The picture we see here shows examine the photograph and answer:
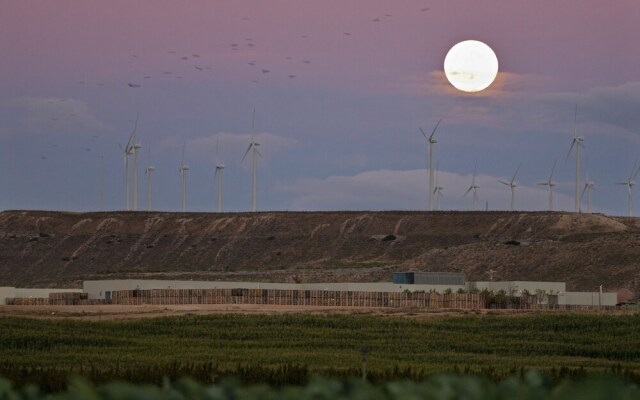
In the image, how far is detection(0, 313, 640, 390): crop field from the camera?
155ft

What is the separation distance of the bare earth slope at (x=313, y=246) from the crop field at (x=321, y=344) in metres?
56.0

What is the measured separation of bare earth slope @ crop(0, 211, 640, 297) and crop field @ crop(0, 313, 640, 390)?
5597 cm

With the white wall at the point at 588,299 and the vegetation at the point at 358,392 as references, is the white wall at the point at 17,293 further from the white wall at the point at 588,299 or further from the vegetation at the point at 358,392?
the vegetation at the point at 358,392

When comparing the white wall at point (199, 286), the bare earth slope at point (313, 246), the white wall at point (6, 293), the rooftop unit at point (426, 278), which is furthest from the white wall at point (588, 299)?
the white wall at point (6, 293)

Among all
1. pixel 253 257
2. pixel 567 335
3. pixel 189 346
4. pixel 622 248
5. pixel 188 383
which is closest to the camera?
pixel 188 383

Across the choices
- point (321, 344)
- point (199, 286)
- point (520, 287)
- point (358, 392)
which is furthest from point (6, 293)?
point (358, 392)

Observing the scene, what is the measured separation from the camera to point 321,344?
6412 centimetres

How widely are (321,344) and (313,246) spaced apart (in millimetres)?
114257

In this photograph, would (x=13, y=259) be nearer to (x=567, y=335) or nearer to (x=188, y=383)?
(x=567, y=335)

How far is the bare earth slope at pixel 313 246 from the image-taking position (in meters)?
138

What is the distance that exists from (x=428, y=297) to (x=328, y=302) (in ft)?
25.8

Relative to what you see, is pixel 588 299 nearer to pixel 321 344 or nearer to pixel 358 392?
pixel 321 344

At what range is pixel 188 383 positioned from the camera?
17.0 meters

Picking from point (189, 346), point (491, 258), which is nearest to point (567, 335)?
point (189, 346)
